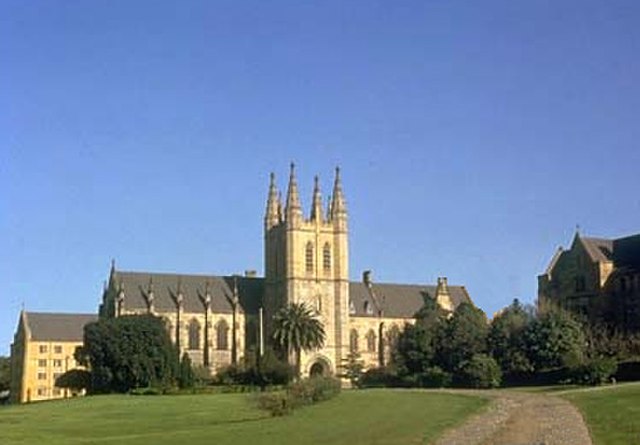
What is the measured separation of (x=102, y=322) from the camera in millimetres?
111875

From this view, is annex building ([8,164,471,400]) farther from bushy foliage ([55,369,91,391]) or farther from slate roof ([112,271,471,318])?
bushy foliage ([55,369,91,391])

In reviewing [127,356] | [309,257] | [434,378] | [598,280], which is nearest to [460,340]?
[434,378]

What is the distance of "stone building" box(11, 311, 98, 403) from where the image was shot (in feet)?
483

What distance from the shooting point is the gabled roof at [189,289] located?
130 m

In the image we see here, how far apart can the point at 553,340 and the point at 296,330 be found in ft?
124

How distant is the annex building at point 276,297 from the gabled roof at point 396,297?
4.53ft

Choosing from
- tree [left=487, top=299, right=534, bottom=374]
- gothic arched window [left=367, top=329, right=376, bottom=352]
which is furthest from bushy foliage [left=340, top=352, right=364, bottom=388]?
tree [left=487, top=299, right=534, bottom=374]

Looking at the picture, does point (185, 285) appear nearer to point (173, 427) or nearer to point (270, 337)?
point (270, 337)

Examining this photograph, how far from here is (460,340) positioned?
318 feet

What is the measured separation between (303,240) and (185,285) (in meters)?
16.4

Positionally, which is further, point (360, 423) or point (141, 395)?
point (141, 395)

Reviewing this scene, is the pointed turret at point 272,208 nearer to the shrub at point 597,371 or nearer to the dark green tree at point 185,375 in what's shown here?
the dark green tree at point 185,375

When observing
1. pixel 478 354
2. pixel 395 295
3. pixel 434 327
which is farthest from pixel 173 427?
pixel 395 295

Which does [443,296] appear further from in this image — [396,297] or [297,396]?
[297,396]
